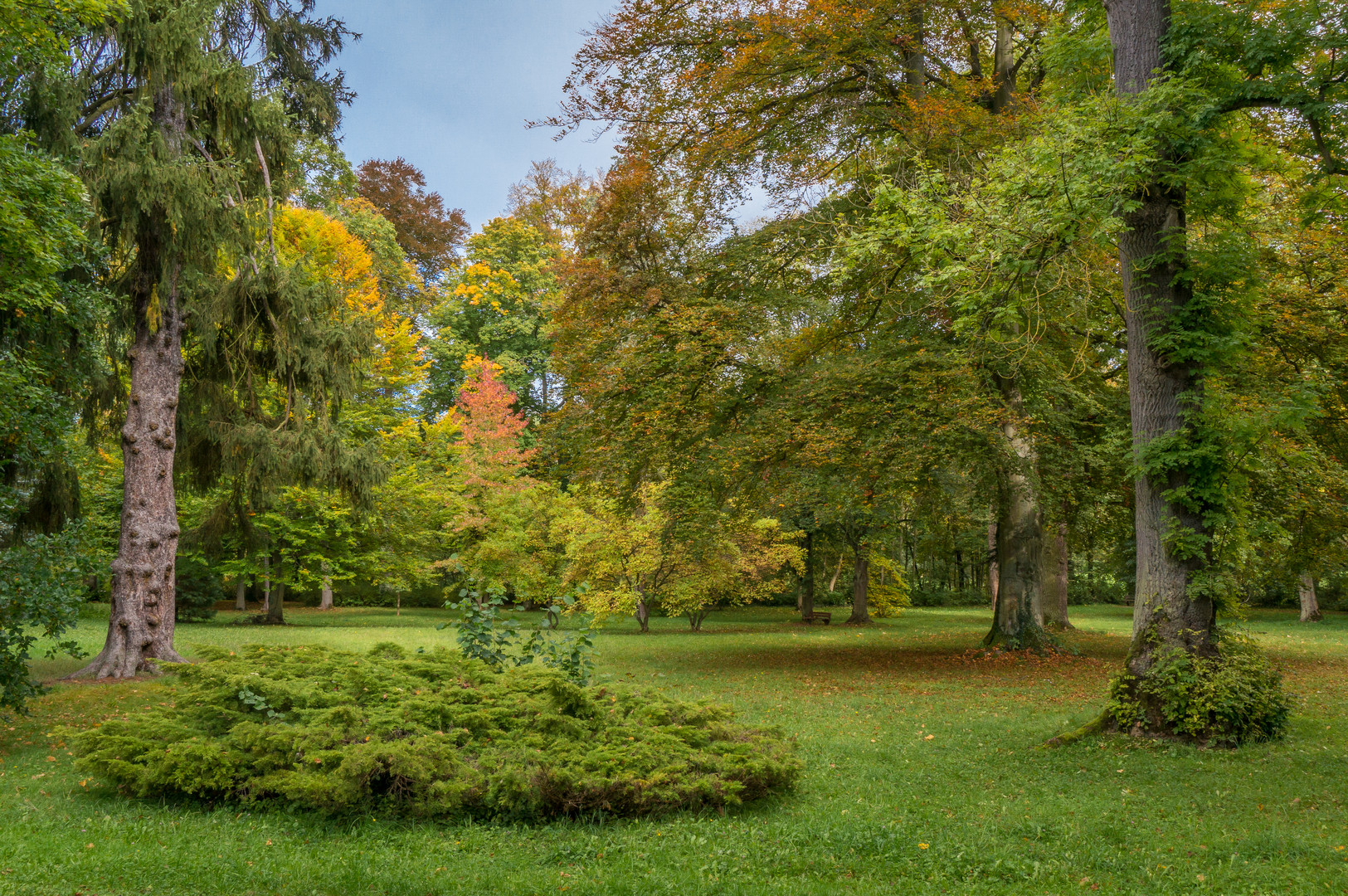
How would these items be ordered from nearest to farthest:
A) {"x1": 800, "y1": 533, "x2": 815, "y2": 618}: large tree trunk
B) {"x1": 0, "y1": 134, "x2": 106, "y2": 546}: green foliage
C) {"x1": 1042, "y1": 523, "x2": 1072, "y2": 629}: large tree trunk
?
{"x1": 0, "y1": 134, "x2": 106, "y2": 546}: green foliage → {"x1": 1042, "y1": 523, "x2": 1072, "y2": 629}: large tree trunk → {"x1": 800, "y1": 533, "x2": 815, "y2": 618}: large tree trunk

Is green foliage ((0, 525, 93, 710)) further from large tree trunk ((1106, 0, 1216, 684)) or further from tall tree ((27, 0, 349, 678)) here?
large tree trunk ((1106, 0, 1216, 684))

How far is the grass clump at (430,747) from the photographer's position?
5273 mm

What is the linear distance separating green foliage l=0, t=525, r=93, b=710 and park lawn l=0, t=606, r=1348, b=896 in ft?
2.29

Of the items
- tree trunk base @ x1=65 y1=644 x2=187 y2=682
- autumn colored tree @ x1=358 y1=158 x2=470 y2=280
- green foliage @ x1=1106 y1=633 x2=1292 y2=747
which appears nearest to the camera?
green foliage @ x1=1106 y1=633 x2=1292 y2=747

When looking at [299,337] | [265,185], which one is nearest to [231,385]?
[299,337]

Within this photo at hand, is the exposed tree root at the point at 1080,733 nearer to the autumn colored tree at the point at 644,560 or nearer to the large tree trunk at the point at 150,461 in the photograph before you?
the autumn colored tree at the point at 644,560

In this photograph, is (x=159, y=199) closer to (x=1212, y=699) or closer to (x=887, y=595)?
(x=1212, y=699)

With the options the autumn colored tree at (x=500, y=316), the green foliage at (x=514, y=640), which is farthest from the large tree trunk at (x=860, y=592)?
the green foliage at (x=514, y=640)

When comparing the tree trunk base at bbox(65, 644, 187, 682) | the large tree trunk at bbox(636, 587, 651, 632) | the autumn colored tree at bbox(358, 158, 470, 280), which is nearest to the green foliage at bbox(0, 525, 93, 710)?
the tree trunk base at bbox(65, 644, 187, 682)

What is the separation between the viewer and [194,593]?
2506 centimetres

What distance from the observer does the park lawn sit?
4.40m

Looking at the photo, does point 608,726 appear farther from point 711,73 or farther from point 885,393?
point 711,73

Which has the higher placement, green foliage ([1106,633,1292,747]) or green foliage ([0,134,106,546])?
green foliage ([0,134,106,546])

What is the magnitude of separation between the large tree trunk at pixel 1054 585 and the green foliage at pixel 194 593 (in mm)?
23236
